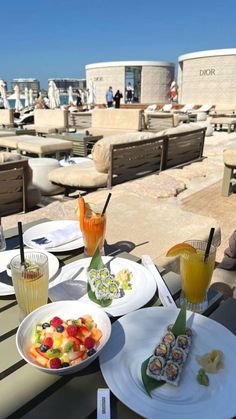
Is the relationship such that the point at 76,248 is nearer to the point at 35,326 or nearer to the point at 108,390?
the point at 35,326

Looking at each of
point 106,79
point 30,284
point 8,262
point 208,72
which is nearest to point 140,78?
point 106,79

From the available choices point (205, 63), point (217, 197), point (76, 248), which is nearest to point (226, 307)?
point (76, 248)

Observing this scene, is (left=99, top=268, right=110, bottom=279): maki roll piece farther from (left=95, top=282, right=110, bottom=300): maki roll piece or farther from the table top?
the table top

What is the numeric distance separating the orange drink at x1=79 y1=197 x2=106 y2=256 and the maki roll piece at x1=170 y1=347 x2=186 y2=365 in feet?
2.14

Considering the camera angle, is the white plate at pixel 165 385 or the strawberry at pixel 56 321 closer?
the white plate at pixel 165 385

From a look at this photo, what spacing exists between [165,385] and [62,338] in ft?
0.99

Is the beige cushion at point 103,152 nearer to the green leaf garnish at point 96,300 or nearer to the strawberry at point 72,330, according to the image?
the green leaf garnish at point 96,300

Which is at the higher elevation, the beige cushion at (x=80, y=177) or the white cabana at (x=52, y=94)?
the white cabana at (x=52, y=94)

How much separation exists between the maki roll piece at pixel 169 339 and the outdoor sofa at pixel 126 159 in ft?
11.4

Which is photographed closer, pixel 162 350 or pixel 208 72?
pixel 162 350

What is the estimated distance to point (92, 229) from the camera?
4.74ft

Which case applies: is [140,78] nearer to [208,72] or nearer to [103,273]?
[208,72]

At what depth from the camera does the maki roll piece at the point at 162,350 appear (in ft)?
2.90

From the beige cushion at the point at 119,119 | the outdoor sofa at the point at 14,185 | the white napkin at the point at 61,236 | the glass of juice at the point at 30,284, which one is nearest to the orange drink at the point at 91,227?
the white napkin at the point at 61,236
